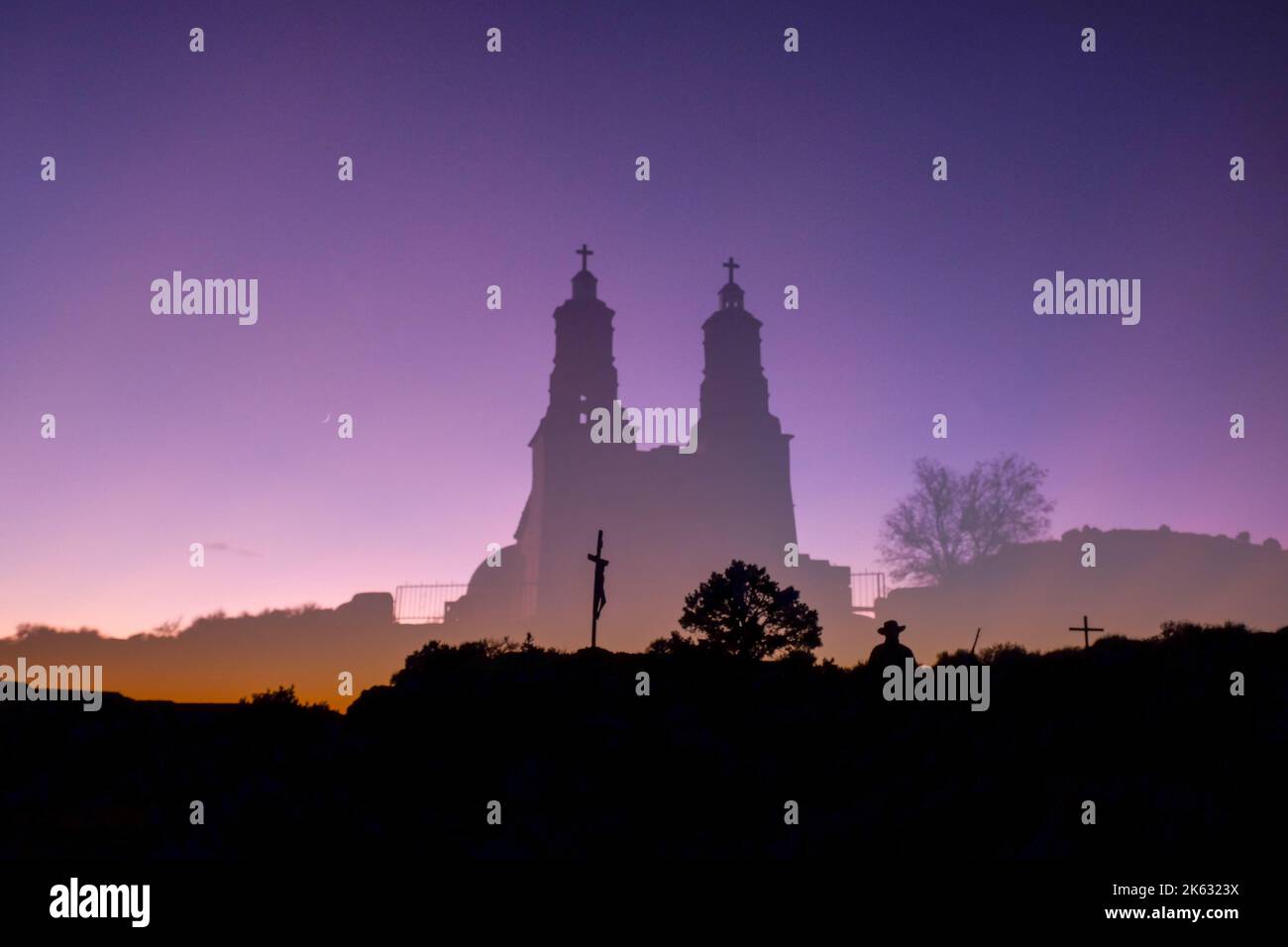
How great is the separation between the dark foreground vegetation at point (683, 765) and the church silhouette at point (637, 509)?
46858mm

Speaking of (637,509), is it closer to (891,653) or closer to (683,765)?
(891,653)

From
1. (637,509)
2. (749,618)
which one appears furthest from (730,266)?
(749,618)

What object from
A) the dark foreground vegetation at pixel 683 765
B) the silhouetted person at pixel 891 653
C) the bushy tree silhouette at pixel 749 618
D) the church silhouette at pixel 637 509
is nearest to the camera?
the dark foreground vegetation at pixel 683 765

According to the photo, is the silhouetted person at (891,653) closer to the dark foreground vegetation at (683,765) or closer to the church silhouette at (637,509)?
the dark foreground vegetation at (683,765)

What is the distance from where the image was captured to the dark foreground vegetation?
15.6 metres

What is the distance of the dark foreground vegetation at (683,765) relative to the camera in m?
15.6

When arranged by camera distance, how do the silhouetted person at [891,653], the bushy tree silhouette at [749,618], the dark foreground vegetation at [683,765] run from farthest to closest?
the bushy tree silhouette at [749,618] → the silhouetted person at [891,653] → the dark foreground vegetation at [683,765]

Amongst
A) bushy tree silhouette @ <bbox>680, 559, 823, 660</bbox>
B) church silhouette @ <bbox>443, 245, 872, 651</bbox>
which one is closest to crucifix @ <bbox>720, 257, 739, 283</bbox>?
church silhouette @ <bbox>443, 245, 872, 651</bbox>

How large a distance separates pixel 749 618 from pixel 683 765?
1128cm

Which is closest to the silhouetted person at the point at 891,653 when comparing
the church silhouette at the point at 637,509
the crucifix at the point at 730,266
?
the church silhouette at the point at 637,509

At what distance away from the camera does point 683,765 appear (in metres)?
19.5

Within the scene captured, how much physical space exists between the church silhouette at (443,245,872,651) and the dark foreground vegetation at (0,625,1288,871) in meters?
46.9

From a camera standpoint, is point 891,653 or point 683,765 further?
point 891,653
